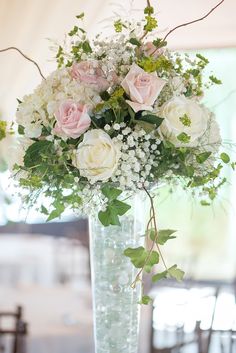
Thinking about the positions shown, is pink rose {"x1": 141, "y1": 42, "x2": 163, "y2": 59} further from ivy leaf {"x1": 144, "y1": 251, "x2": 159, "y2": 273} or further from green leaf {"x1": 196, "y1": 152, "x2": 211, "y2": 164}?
ivy leaf {"x1": 144, "y1": 251, "x2": 159, "y2": 273}

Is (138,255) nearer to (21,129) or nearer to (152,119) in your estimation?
(152,119)

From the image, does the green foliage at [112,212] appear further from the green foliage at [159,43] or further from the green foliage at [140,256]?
the green foliage at [159,43]

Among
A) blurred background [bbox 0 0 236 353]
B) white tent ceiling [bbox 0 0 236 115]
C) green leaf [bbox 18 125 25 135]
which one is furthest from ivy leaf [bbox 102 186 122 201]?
white tent ceiling [bbox 0 0 236 115]

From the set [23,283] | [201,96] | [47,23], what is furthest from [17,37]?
[201,96]

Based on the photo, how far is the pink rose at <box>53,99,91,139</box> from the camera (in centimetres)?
116

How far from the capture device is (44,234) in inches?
217

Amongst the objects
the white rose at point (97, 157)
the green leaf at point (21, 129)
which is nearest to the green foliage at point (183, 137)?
the white rose at point (97, 157)

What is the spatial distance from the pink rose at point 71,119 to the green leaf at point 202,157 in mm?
240

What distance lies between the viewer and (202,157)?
48.6 inches

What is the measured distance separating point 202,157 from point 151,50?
10.0 inches

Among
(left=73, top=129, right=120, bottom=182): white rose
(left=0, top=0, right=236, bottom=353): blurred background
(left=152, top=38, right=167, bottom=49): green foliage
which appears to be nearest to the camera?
(left=73, top=129, right=120, bottom=182): white rose

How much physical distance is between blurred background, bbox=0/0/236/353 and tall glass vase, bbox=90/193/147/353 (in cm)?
113

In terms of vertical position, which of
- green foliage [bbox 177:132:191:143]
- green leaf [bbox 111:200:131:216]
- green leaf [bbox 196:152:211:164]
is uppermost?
green foliage [bbox 177:132:191:143]

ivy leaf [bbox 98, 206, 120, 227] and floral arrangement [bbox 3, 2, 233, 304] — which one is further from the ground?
floral arrangement [bbox 3, 2, 233, 304]
